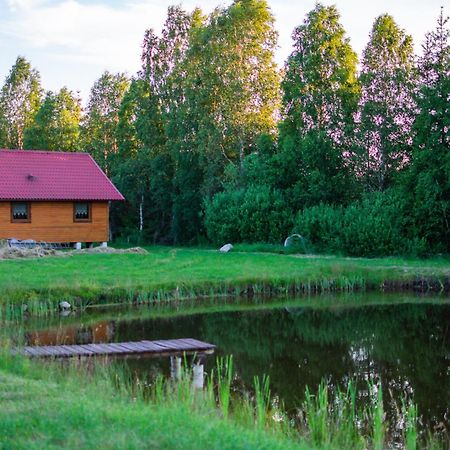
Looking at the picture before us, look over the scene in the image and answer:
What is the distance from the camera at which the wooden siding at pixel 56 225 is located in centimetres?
3086

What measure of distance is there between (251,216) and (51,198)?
356 inches

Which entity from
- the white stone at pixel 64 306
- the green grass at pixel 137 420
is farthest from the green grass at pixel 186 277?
the green grass at pixel 137 420

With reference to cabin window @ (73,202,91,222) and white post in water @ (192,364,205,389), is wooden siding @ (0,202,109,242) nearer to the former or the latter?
cabin window @ (73,202,91,222)

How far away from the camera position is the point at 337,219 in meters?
29.5

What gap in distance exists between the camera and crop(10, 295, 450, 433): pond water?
1130cm

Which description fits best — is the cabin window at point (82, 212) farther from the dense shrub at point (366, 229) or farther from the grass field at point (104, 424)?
the grass field at point (104, 424)

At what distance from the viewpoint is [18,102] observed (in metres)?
52.3

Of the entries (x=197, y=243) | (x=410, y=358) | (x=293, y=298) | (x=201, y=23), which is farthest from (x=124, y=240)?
(x=410, y=358)

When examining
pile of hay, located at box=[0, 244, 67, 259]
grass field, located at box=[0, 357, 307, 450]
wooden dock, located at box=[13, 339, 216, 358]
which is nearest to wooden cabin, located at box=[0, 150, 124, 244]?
pile of hay, located at box=[0, 244, 67, 259]

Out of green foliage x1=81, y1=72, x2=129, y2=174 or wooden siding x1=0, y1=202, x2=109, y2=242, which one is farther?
green foliage x1=81, y1=72, x2=129, y2=174

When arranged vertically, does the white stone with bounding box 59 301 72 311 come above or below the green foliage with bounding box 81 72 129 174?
below

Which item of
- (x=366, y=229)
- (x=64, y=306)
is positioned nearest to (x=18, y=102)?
(x=366, y=229)

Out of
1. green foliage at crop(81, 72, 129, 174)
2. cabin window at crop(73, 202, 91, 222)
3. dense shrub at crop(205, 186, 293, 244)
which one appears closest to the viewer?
cabin window at crop(73, 202, 91, 222)

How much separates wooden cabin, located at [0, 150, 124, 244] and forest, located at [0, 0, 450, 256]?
570cm
